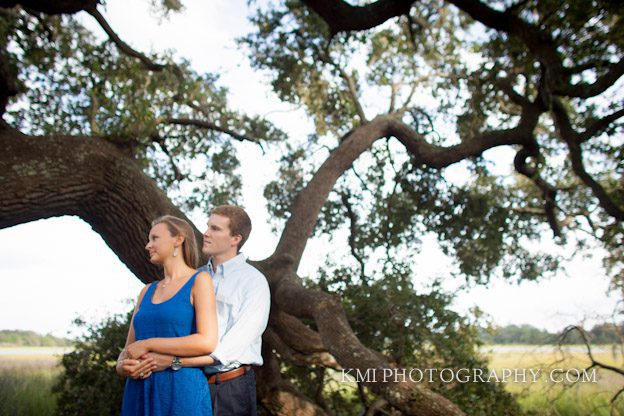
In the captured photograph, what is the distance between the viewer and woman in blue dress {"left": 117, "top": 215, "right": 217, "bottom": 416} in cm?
246

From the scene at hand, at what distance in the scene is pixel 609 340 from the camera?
725 cm

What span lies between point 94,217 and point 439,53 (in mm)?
7478

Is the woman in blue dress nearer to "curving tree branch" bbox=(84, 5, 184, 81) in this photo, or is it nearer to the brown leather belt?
the brown leather belt

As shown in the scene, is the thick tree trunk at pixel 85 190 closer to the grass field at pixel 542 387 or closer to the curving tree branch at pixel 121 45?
the curving tree branch at pixel 121 45

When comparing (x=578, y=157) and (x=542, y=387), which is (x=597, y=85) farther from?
(x=542, y=387)

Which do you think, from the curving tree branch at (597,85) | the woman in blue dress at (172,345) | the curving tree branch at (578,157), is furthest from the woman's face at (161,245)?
the curving tree branch at (578,157)

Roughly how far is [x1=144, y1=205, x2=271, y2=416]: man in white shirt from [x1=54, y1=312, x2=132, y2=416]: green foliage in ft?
17.4

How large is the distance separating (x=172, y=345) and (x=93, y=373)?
6.33 meters

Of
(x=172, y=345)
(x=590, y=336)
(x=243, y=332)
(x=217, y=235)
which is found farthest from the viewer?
(x=590, y=336)

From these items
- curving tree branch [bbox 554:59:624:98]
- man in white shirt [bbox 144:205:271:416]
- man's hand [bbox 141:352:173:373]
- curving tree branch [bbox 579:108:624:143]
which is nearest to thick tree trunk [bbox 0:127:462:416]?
man in white shirt [bbox 144:205:271:416]

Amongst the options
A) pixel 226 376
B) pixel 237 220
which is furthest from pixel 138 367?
pixel 237 220

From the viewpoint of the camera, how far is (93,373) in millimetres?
8008

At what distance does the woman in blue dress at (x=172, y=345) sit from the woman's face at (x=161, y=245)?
0.01 meters

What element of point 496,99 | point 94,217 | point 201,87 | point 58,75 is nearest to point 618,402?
A: point 496,99
